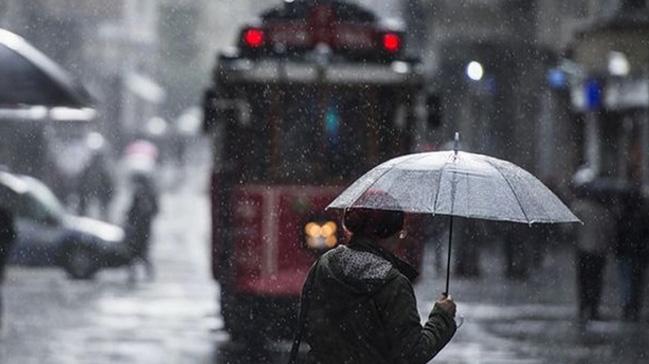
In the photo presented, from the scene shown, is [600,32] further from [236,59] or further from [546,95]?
[236,59]

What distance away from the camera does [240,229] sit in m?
18.5

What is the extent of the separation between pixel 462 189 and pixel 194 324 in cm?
1253

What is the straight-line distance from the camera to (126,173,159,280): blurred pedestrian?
92.1 ft

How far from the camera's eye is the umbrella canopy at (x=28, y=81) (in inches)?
584

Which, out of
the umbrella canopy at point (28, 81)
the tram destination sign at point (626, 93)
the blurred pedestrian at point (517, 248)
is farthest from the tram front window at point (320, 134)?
the tram destination sign at point (626, 93)

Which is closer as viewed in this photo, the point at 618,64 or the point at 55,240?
the point at 55,240

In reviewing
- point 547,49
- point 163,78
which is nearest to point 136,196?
point 547,49

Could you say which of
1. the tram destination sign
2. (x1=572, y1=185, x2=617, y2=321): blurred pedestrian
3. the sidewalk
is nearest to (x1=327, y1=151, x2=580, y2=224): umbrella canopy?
the sidewalk

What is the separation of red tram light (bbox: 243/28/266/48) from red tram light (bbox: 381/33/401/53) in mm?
1149

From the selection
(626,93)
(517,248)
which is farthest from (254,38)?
(626,93)

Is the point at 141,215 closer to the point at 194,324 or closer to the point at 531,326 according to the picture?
the point at 194,324

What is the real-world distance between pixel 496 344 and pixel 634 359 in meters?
1.72

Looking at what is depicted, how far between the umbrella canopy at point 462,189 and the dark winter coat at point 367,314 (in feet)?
1.28

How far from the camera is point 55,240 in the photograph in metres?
28.1
